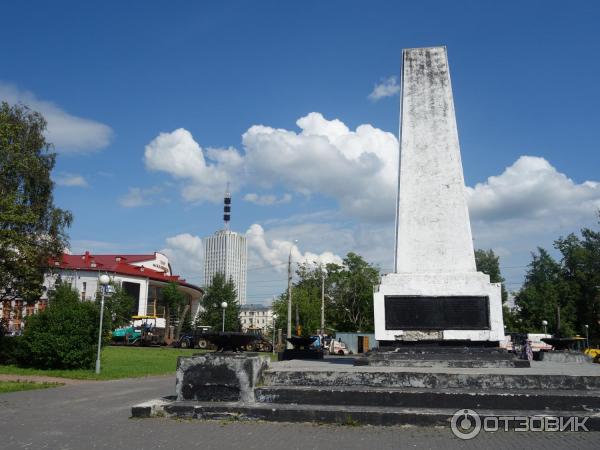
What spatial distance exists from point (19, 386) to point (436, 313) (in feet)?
32.9

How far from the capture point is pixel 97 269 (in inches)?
2156

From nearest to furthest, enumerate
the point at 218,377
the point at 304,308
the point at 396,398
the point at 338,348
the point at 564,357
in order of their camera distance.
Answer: the point at 396,398, the point at 218,377, the point at 564,357, the point at 338,348, the point at 304,308

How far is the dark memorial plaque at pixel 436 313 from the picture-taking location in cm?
1073

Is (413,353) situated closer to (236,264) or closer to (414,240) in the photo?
(414,240)

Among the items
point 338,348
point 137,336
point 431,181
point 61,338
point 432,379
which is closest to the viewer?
point 432,379

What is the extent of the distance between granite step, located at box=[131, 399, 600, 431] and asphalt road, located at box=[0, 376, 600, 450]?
146 mm

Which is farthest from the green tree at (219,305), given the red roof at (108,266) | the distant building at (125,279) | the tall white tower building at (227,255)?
the tall white tower building at (227,255)

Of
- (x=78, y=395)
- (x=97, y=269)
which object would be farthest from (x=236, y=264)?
(x=78, y=395)

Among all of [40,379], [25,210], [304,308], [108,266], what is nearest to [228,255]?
[108,266]

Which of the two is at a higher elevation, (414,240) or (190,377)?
(414,240)

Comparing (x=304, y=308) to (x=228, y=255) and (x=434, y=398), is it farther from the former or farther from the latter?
(x=228, y=255)

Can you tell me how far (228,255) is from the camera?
16562cm

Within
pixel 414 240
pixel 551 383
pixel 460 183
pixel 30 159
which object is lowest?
pixel 551 383

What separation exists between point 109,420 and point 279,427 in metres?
2.69
